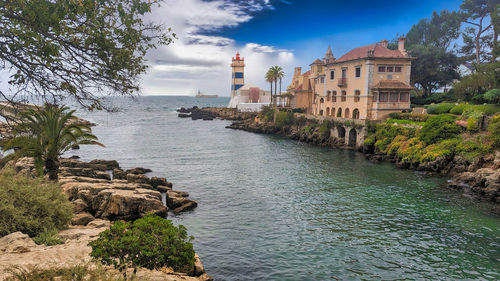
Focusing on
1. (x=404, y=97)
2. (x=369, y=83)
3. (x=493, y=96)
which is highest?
(x=369, y=83)

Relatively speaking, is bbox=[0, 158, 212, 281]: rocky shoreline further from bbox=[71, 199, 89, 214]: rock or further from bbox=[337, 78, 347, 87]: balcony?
bbox=[337, 78, 347, 87]: balcony

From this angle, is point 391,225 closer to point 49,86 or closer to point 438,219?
point 438,219

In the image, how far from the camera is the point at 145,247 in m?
12.4

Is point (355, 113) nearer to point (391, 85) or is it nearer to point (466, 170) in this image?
point (391, 85)

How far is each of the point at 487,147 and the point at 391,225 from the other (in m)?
19.3

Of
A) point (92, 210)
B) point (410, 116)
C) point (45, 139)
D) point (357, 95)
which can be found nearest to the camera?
point (45, 139)

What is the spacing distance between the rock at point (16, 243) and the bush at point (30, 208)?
1.07m

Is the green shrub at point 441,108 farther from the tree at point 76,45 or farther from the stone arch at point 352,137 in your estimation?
the tree at point 76,45

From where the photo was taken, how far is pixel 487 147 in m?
33.7

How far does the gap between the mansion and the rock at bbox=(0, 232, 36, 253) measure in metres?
52.4

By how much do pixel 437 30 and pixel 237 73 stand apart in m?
73.1

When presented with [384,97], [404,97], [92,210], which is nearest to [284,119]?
[384,97]

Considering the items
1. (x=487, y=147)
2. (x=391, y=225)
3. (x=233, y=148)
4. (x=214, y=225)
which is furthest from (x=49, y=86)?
(x=233, y=148)

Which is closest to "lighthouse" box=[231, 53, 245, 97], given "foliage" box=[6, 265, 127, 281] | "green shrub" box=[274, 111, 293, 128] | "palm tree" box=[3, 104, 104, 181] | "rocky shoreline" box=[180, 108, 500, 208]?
"green shrub" box=[274, 111, 293, 128]
